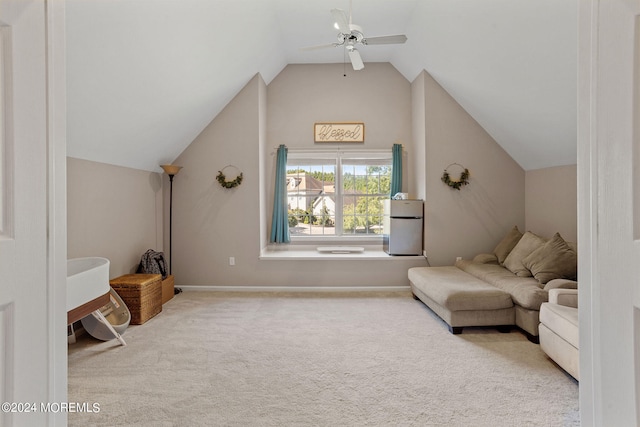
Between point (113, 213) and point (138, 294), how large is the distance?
39.1 inches

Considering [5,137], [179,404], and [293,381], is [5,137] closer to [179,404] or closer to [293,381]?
[179,404]

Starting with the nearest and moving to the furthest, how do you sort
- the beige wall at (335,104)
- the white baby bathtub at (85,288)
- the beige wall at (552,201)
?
1. the white baby bathtub at (85,288)
2. the beige wall at (552,201)
3. the beige wall at (335,104)

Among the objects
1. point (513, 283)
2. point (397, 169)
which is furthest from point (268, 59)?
point (513, 283)

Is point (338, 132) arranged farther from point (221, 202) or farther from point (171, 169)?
point (171, 169)

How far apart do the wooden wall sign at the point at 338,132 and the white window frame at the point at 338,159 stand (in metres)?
0.17

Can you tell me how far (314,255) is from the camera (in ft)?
15.9

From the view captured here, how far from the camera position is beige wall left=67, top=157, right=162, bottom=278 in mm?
3230

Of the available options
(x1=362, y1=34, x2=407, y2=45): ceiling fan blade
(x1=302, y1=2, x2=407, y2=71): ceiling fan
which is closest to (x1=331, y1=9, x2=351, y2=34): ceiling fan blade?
(x1=302, y1=2, x2=407, y2=71): ceiling fan

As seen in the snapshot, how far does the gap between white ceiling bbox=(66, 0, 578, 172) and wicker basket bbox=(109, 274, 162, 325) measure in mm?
1323

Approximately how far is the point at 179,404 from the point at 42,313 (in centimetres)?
149

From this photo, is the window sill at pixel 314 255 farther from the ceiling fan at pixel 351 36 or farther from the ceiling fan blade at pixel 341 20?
the ceiling fan blade at pixel 341 20

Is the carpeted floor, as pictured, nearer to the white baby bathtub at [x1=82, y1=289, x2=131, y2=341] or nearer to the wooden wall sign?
the white baby bathtub at [x1=82, y1=289, x2=131, y2=341]

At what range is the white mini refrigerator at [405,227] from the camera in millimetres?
4660

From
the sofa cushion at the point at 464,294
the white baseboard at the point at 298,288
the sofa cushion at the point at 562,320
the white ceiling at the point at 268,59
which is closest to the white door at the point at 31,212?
the white ceiling at the point at 268,59
